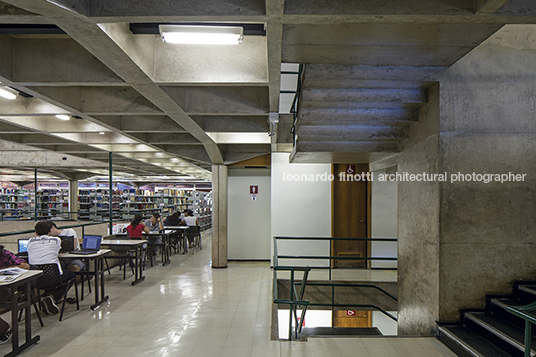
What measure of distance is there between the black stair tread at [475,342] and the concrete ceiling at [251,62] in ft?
8.15

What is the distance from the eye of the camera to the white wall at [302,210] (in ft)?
28.2

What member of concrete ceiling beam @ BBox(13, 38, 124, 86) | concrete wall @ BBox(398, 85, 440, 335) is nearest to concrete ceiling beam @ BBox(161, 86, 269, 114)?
concrete ceiling beam @ BBox(13, 38, 124, 86)

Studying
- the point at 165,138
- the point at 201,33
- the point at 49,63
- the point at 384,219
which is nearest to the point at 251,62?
the point at 201,33

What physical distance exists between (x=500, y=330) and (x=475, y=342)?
0.86 feet

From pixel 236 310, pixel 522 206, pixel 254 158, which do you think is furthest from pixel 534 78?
pixel 254 158

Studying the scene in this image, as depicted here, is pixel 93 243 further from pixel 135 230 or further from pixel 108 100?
pixel 108 100

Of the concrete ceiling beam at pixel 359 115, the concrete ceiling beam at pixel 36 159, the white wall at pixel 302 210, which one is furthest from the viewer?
the concrete ceiling beam at pixel 36 159

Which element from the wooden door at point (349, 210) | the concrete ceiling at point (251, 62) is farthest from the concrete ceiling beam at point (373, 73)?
the wooden door at point (349, 210)

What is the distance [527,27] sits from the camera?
4051 millimetres

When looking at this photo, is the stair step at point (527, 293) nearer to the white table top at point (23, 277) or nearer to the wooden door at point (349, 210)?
the wooden door at point (349, 210)

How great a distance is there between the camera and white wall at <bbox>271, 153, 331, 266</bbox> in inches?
339

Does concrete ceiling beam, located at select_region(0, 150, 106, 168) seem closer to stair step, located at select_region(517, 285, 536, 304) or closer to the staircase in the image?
the staircase

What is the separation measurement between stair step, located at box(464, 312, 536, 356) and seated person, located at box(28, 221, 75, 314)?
5.37m

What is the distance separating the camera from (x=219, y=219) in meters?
8.95
